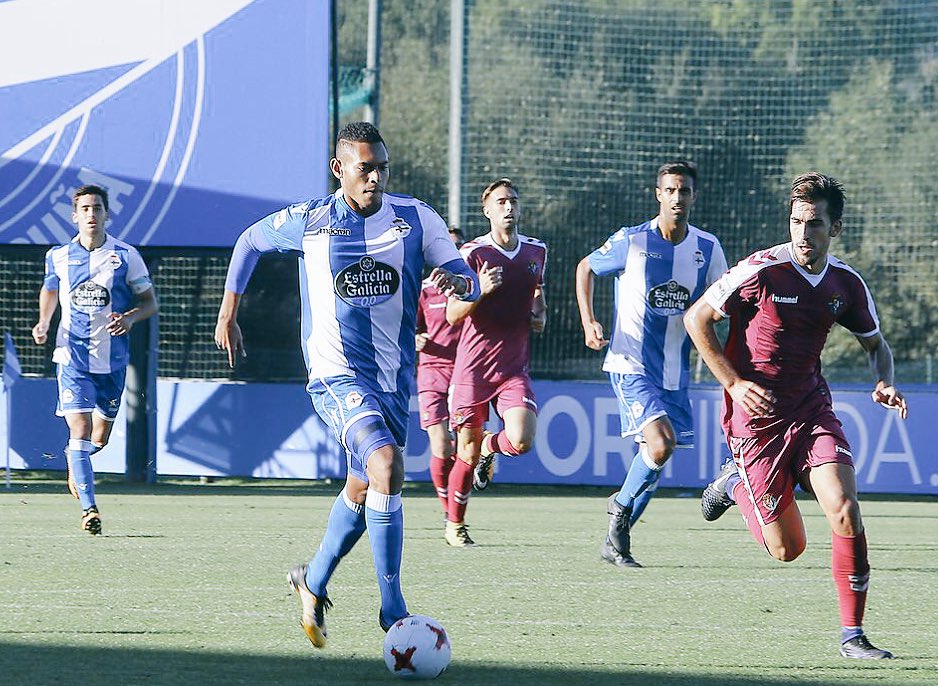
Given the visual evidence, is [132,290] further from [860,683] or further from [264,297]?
[860,683]

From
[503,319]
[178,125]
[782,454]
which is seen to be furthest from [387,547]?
[178,125]

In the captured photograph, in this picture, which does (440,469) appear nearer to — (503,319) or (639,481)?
(503,319)

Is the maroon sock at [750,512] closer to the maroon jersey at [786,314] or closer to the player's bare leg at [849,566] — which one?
the maroon jersey at [786,314]

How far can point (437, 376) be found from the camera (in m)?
11.7

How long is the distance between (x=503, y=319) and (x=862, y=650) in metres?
5.07

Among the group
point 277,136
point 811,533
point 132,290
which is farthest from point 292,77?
point 811,533

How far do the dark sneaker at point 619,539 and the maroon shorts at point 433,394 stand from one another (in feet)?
8.64

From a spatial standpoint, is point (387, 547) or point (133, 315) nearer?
point (387, 547)

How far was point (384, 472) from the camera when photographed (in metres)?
5.82

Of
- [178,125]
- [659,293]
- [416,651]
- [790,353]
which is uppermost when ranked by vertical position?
→ [178,125]

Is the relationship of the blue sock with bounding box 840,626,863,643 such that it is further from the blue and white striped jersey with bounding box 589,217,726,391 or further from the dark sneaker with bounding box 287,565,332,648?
the blue and white striped jersey with bounding box 589,217,726,391

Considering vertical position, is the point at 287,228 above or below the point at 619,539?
above

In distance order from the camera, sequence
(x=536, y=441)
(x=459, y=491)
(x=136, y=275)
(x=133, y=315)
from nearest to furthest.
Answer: (x=459, y=491), (x=133, y=315), (x=136, y=275), (x=536, y=441)

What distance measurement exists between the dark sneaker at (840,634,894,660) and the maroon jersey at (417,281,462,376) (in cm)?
603
